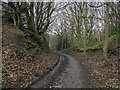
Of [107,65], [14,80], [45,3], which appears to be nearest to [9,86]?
[14,80]

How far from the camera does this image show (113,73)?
7641 mm

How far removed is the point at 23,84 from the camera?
5.82 m

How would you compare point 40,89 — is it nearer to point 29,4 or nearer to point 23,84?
point 23,84

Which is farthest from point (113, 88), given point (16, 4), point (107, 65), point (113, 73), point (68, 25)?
point (68, 25)

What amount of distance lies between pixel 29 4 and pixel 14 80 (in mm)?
11403

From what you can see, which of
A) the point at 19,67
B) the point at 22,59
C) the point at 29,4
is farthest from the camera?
the point at 29,4

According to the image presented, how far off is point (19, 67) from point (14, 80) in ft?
5.10

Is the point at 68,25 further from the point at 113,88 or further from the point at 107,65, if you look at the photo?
the point at 113,88

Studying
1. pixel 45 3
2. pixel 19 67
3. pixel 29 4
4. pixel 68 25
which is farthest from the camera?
pixel 68 25

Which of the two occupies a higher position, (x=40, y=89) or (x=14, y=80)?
(x=14, y=80)

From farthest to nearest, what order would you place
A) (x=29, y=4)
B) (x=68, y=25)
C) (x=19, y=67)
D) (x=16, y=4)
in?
(x=68, y=25)
(x=29, y=4)
(x=16, y=4)
(x=19, y=67)

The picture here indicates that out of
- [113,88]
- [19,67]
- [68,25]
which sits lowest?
[113,88]

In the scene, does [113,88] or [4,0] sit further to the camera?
[4,0]

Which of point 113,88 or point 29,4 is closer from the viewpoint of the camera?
point 113,88
